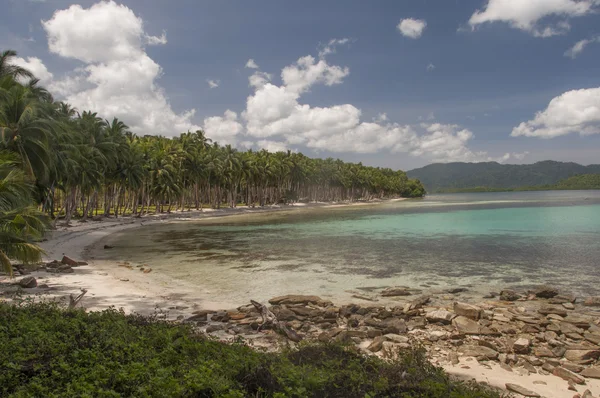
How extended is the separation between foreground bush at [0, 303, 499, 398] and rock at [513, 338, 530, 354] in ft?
11.6

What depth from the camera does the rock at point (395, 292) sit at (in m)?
17.5

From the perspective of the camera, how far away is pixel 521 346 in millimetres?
10508

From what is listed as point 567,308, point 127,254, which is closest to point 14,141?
point 127,254

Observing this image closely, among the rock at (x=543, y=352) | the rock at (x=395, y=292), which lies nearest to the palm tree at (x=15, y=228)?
the rock at (x=395, y=292)

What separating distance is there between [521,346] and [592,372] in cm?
160

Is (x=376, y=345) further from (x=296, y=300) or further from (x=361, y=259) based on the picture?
(x=361, y=259)

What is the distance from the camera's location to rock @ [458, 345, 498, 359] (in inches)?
400

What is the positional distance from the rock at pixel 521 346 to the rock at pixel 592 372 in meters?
1.32

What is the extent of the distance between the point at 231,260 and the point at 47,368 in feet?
67.6

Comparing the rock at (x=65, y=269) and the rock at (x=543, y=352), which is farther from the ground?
the rock at (x=65, y=269)

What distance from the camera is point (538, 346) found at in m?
10.9

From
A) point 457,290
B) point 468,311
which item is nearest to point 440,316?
point 468,311

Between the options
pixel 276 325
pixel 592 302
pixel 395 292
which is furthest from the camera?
pixel 395 292

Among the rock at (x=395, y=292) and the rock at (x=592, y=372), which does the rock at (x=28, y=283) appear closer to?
the rock at (x=395, y=292)
